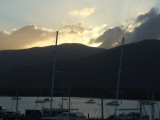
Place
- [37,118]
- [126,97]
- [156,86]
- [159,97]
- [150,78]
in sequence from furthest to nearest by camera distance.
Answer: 1. [150,78]
2. [156,86]
3. [126,97]
4. [159,97]
5. [37,118]

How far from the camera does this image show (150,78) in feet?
640

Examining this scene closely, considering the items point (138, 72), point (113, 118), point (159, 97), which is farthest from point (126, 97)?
point (113, 118)

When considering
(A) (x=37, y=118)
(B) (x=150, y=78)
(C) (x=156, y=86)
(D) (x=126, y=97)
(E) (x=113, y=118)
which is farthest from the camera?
(B) (x=150, y=78)

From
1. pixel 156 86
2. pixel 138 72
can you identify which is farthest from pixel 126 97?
pixel 138 72

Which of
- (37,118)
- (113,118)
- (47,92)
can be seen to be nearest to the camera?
(37,118)

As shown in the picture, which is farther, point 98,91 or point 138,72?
point 138,72

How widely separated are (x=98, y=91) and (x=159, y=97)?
33.5m

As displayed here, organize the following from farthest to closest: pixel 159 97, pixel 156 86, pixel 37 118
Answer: pixel 156 86
pixel 159 97
pixel 37 118

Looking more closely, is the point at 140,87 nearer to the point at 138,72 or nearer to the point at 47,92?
the point at 138,72

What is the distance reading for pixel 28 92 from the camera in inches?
7372

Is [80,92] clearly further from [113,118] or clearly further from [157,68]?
[113,118]

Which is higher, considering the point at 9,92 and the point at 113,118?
the point at 9,92

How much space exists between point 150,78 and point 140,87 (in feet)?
32.9

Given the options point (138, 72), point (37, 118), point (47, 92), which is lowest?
point (37, 118)
